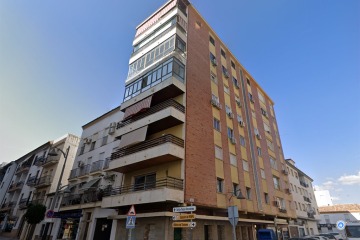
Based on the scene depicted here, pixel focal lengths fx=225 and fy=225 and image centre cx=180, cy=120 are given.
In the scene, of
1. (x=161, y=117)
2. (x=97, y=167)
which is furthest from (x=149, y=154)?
(x=97, y=167)

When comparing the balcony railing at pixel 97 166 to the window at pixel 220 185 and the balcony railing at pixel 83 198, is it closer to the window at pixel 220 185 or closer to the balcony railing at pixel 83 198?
the balcony railing at pixel 83 198

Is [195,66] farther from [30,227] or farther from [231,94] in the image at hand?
[30,227]

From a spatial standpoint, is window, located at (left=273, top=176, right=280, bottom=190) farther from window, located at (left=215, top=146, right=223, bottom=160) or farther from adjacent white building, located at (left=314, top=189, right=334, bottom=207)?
adjacent white building, located at (left=314, top=189, right=334, bottom=207)

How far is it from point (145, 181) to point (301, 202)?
32.5 metres

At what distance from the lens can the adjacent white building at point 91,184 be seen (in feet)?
63.6

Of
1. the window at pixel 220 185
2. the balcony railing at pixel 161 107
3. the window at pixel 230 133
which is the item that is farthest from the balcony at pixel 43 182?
the window at pixel 230 133

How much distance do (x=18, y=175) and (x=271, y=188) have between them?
41.4 metres

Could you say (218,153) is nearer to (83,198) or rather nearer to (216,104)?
(216,104)

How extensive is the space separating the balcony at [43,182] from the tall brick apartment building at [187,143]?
13511 millimetres

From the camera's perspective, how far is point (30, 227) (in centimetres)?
2661

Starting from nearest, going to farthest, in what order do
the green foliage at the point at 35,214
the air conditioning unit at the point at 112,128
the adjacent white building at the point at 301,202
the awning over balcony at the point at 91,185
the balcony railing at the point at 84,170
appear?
1. the awning over balcony at the point at 91,185
2. the green foliage at the point at 35,214
3. the balcony railing at the point at 84,170
4. the air conditioning unit at the point at 112,128
5. the adjacent white building at the point at 301,202

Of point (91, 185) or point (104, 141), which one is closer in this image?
point (91, 185)

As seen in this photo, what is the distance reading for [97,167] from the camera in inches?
907

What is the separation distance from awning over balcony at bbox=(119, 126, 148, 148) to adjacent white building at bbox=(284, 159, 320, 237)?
23.3 metres
